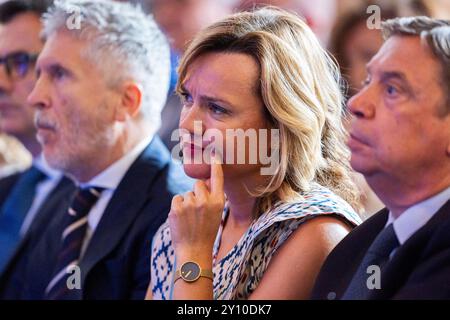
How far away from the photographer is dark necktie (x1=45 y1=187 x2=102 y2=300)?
7.71ft

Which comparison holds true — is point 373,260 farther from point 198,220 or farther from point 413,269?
point 198,220

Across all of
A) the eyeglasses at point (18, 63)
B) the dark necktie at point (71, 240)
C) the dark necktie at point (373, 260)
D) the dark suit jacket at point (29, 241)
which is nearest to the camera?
the dark necktie at point (373, 260)

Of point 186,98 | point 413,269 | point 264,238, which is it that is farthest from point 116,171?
point 413,269

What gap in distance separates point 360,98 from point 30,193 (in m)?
1.83

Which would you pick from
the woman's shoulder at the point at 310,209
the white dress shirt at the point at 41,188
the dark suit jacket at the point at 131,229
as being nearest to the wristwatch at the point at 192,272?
the woman's shoulder at the point at 310,209

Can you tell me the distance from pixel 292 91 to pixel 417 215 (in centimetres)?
40

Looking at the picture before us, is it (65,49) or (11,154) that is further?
(11,154)

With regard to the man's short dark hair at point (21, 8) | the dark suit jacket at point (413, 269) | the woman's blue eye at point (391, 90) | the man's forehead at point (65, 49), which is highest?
the man's short dark hair at point (21, 8)

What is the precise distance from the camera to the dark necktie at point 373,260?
1.59 m

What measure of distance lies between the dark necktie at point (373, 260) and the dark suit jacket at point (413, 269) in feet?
0.08

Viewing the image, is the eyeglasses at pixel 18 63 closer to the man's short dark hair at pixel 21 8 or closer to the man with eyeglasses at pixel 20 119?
the man with eyeglasses at pixel 20 119

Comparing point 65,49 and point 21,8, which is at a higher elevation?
point 21,8

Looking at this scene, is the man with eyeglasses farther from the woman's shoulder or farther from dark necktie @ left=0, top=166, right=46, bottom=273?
the woman's shoulder

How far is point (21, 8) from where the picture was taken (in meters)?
3.25
